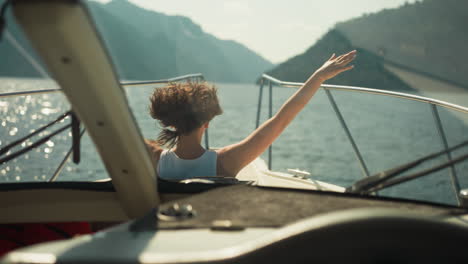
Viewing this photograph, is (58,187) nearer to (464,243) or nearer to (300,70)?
(464,243)

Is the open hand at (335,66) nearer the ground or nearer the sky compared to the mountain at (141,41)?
nearer the ground

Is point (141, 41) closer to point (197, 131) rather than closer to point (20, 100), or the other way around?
point (197, 131)

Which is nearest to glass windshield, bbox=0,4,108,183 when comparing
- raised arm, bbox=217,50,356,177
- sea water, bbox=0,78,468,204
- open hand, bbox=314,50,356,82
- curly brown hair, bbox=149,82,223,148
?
sea water, bbox=0,78,468,204

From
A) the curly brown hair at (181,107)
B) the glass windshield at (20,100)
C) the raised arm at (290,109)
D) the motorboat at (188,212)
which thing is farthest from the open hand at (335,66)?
the glass windshield at (20,100)

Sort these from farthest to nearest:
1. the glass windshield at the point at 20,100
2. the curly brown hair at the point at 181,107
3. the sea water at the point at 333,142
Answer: the sea water at the point at 333,142
the curly brown hair at the point at 181,107
the glass windshield at the point at 20,100

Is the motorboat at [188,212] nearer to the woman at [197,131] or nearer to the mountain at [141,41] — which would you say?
the mountain at [141,41]

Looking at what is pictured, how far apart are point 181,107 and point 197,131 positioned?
114mm

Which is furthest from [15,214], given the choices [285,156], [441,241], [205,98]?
[285,156]

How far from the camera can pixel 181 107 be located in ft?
5.39

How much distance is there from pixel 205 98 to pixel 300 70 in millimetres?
792

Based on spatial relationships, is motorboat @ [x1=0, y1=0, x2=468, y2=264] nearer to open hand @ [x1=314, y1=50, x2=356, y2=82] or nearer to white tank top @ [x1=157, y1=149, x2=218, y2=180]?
white tank top @ [x1=157, y1=149, x2=218, y2=180]

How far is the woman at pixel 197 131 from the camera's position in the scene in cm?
153

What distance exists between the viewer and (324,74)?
154 cm

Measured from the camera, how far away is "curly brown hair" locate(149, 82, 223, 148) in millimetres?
1619
